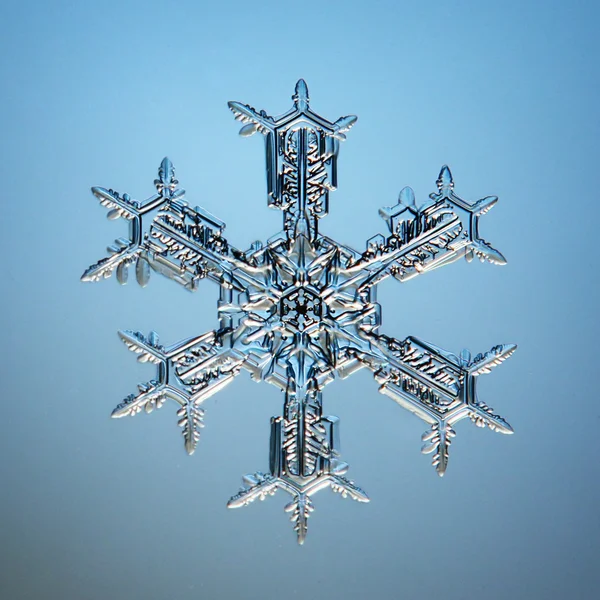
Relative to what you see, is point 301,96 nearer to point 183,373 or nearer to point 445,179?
point 445,179

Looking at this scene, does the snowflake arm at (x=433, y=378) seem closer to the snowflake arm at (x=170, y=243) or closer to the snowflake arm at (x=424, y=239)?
the snowflake arm at (x=424, y=239)

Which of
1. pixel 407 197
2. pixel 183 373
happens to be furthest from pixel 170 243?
pixel 407 197

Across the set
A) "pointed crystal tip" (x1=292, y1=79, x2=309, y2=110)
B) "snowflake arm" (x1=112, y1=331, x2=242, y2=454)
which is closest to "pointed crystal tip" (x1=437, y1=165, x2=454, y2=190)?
"pointed crystal tip" (x1=292, y1=79, x2=309, y2=110)

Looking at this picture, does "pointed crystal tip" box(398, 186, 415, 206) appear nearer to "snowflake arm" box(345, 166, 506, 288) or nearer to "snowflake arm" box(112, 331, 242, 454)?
"snowflake arm" box(345, 166, 506, 288)

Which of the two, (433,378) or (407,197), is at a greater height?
(407,197)

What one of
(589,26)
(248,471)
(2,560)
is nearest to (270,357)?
(248,471)

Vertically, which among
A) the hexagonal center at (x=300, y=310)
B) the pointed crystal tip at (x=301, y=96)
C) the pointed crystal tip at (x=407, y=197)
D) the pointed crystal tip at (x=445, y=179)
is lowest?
the hexagonal center at (x=300, y=310)

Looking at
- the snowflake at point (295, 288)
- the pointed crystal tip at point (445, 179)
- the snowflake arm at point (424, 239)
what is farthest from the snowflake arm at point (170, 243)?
the pointed crystal tip at point (445, 179)

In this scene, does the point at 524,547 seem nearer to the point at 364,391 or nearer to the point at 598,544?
the point at 598,544
